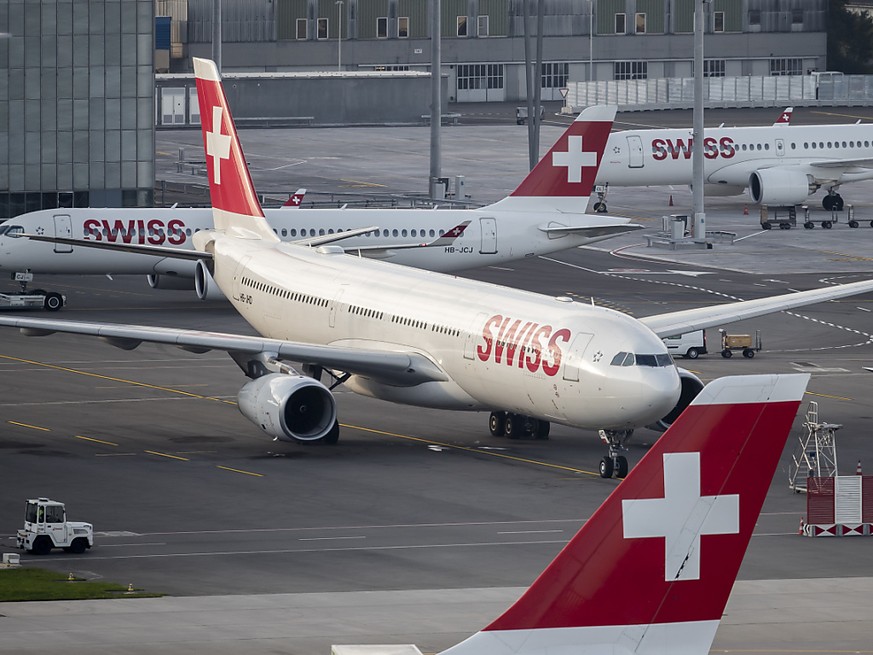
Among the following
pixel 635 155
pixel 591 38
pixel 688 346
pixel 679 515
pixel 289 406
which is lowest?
pixel 688 346

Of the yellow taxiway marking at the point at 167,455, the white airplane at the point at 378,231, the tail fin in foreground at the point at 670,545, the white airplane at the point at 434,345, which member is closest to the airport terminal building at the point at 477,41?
the white airplane at the point at 378,231

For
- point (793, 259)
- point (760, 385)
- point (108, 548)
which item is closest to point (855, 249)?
point (793, 259)

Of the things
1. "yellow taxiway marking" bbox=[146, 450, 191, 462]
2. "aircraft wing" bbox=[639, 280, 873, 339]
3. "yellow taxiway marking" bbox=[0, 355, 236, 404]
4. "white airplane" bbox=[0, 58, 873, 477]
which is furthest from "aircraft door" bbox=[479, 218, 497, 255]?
"yellow taxiway marking" bbox=[146, 450, 191, 462]

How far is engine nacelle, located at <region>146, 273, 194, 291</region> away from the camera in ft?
243

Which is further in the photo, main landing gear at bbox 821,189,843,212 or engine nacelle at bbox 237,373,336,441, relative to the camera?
main landing gear at bbox 821,189,843,212

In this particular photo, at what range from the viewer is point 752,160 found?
105188mm

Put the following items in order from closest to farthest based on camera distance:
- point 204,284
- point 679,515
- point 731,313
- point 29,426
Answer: point 679,515 → point 29,426 → point 731,313 → point 204,284

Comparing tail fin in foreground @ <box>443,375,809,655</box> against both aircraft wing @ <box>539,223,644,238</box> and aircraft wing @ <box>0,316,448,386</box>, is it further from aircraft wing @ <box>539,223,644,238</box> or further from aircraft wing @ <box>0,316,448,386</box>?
aircraft wing @ <box>539,223,644,238</box>

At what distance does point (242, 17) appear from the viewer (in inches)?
7259

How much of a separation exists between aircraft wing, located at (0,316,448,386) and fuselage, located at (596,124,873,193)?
5811 cm

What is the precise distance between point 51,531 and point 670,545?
68.9 feet

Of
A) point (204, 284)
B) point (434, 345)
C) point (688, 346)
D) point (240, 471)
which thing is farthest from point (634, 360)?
point (204, 284)

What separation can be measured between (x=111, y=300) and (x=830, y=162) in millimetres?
46351

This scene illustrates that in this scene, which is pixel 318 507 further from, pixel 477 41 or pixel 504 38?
pixel 504 38
